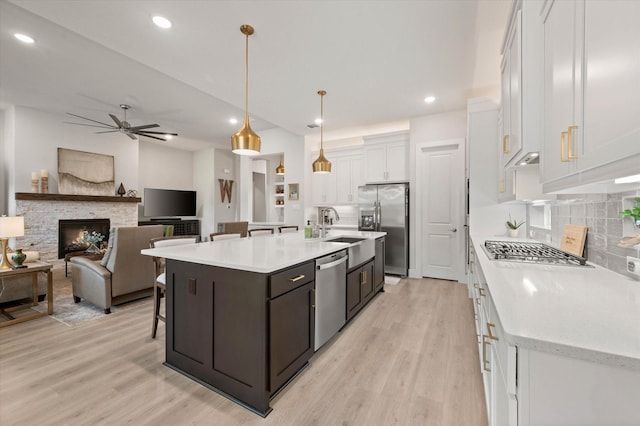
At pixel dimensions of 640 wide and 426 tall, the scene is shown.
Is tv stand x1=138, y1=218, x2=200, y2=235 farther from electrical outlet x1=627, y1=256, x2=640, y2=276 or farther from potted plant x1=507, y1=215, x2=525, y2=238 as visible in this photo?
electrical outlet x1=627, y1=256, x2=640, y2=276

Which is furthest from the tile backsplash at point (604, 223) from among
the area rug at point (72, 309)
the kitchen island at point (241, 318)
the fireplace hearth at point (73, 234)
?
the fireplace hearth at point (73, 234)

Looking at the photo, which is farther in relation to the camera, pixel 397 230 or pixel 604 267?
pixel 397 230

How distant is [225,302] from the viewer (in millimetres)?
1721

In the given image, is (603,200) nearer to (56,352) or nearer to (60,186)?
(56,352)

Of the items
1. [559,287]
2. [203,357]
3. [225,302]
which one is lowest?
[203,357]

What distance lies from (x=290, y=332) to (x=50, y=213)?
6182mm

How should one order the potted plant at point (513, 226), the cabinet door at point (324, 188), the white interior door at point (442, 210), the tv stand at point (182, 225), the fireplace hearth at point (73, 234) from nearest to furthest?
the potted plant at point (513, 226) < the white interior door at point (442, 210) < the fireplace hearth at point (73, 234) < the cabinet door at point (324, 188) < the tv stand at point (182, 225)

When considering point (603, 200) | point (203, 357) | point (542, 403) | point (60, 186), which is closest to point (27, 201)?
point (60, 186)

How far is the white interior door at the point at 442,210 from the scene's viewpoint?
4.43 meters

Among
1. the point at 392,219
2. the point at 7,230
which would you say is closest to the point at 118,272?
the point at 7,230

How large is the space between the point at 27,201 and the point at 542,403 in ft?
24.2

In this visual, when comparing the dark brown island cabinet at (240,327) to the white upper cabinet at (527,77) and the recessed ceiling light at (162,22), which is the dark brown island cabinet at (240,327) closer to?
the white upper cabinet at (527,77)

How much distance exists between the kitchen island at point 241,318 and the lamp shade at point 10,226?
2.28 metres

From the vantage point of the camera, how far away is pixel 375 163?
17.0ft
